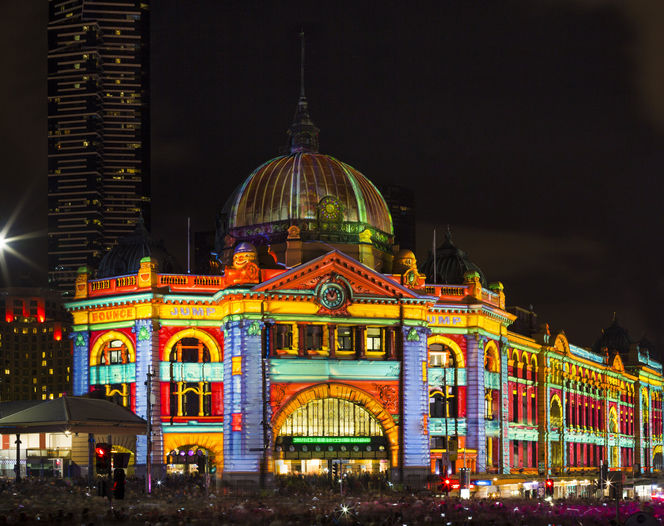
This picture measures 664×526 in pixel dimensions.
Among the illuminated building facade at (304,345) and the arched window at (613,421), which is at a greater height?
the illuminated building facade at (304,345)

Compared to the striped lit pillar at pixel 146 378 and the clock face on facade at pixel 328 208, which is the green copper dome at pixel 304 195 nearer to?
the clock face on facade at pixel 328 208

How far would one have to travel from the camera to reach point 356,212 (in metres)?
118

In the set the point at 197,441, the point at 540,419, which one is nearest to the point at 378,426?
the point at 197,441

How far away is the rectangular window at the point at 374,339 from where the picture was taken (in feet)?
354

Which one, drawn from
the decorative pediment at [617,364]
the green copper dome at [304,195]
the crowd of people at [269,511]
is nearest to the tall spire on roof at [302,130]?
the green copper dome at [304,195]

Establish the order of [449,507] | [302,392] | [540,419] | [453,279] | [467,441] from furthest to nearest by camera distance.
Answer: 1. [540,419]
2. [453,279]
3. [467,441]
4. [302,392]
5. [449,507]

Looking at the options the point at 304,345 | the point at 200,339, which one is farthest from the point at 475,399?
the point at 200,339

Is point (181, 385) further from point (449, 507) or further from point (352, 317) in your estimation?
point (449, 507)

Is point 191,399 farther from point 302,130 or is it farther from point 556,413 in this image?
point 556,413

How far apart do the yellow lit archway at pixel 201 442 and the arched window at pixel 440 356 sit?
20803 mm

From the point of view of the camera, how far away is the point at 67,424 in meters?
89.6

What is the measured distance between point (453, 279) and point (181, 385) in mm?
30615

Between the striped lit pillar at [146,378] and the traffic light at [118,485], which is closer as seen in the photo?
the traffic light at [118,485]

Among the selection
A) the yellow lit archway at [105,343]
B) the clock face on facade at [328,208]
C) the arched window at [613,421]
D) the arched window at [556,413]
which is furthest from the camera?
the arched window at [613,421]
